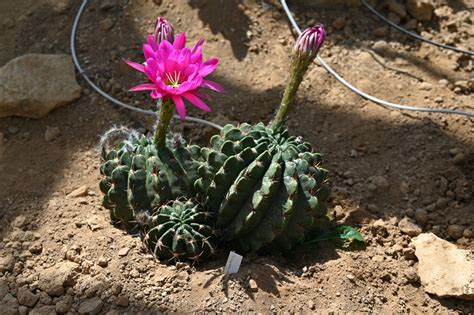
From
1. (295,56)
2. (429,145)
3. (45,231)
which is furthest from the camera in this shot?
(429,145)

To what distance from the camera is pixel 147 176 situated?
2.78 m

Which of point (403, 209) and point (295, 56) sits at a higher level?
point (295, 56)

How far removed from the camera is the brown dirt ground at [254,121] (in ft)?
9.00

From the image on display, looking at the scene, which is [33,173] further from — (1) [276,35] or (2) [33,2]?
(1) [276,35]

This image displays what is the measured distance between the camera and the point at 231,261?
8.84 feet

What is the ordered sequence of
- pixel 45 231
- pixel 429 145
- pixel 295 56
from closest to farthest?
pixel 295 56 < pixel 45 231 < pixel 429 145

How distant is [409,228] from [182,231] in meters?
1.17

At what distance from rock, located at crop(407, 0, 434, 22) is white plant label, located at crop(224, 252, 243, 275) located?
104 inches

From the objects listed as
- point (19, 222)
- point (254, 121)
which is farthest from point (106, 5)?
point (19, 222)

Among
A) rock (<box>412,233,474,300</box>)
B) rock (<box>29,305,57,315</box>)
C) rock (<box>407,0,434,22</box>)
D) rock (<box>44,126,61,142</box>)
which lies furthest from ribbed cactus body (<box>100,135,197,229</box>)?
rock (<box>407,0,434,22</box>)

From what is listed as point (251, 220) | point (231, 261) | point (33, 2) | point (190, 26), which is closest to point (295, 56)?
point (251, 220)

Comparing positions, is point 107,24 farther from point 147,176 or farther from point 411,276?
point 411,276

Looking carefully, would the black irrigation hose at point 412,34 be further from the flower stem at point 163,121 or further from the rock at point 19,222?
the rock at point 19,222

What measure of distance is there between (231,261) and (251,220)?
193 mm
